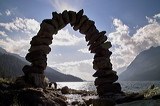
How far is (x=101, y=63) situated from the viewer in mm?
17672

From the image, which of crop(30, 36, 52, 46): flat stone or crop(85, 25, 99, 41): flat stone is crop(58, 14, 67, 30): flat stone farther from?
crop(85, 25, 99, 41): flat stone

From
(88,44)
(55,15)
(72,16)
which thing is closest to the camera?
(55,15)

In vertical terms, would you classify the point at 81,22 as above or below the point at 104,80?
above

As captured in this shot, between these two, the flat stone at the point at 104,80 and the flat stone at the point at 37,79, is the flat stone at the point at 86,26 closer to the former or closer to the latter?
the flat stone at the point at 104,80

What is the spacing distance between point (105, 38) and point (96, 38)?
1347 millimetres

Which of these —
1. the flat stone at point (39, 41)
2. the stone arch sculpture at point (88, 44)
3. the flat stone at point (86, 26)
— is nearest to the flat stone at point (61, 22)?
the stone arch sculpture at point (88, 44)

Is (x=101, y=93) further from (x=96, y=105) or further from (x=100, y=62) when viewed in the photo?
(x=96, y=105)

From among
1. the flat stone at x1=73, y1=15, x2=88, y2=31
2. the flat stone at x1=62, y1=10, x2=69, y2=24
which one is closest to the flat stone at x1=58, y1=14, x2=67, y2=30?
the flat stone at x1=62, y1=10, x2=69, y2=24

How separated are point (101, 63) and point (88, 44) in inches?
172

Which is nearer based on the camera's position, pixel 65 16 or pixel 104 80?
pixel 104 80

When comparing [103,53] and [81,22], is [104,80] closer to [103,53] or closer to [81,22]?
[103,53]

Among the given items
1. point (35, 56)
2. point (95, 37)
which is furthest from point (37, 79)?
point (95, 37)

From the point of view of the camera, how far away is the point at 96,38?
1967cm

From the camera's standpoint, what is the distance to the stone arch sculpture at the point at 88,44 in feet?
52.5
